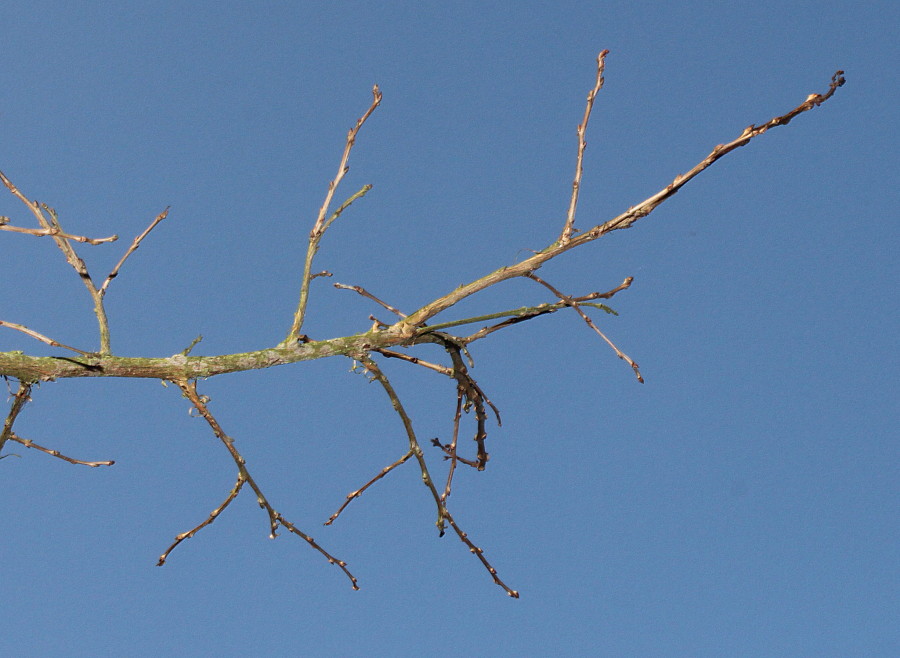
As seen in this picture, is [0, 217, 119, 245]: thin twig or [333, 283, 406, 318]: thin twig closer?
[0, 217, 119, 245]: thin twig

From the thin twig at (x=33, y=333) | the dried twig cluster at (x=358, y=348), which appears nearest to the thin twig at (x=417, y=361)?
the dried twig cluster at (x=358, y=348)

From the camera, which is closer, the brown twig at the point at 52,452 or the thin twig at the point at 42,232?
the thin twig at the point at 42,232

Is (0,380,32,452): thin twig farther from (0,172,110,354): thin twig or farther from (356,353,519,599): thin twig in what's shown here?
(356,353,519,599): thin twig

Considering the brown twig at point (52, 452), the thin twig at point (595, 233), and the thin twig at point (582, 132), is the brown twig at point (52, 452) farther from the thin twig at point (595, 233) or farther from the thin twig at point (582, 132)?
the thin twig at point (582, 132)

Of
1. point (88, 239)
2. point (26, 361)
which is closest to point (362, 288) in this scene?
point (26, 361)

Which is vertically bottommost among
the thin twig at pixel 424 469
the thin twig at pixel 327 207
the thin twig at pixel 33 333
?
the thin twig at pixel 424 469

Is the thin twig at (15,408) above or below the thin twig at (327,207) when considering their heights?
below

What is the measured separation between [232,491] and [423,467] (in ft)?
1.96

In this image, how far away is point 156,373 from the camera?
2.46 meters

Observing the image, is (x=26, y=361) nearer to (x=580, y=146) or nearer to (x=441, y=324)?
(x=441, y=324)

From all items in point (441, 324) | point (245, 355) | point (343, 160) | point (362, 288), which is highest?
point (343, 160)

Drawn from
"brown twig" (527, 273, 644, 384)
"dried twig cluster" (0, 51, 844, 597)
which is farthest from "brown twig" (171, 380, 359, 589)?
"brown twig" (527, 273, 644, 384)

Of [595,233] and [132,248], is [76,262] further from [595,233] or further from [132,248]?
[595,233]

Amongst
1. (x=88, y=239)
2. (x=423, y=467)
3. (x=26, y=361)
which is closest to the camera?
(x=88, y=239)
